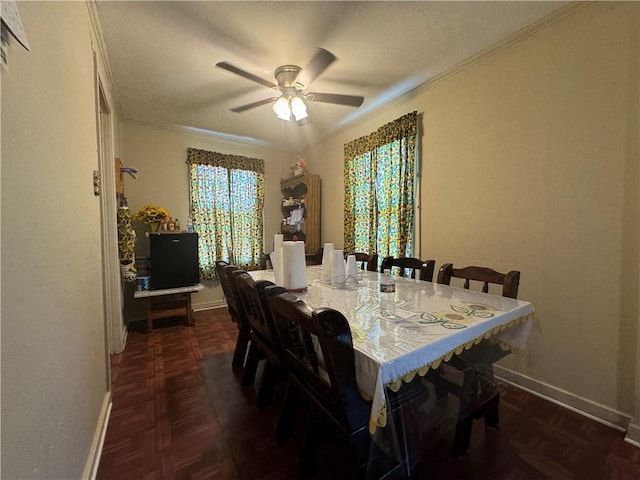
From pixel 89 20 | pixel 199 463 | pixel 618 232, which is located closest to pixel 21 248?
pixel 199 463

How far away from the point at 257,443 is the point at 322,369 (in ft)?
2.50

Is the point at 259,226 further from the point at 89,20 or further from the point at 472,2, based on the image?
the point at 472,2

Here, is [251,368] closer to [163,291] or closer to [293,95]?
[163,291]

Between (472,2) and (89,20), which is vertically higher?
(472,2)

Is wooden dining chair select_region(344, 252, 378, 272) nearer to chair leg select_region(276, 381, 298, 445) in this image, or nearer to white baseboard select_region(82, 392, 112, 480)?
chair leg select_region(276, 381, 298, 445)

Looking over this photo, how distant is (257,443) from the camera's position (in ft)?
4.88

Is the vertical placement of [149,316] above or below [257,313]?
below

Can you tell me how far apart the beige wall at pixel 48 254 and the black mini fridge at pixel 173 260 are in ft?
6.06

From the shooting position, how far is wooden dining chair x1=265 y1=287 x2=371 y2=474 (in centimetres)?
88

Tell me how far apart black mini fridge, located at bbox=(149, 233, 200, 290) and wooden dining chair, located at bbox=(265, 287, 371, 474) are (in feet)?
8.09

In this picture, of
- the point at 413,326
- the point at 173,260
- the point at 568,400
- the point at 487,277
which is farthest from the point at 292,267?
the point at 173,260

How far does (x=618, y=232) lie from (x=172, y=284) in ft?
12.9

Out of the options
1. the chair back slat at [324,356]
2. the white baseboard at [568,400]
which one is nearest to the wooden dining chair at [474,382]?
the white baseboard at [568,400]

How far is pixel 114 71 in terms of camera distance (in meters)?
2.39
